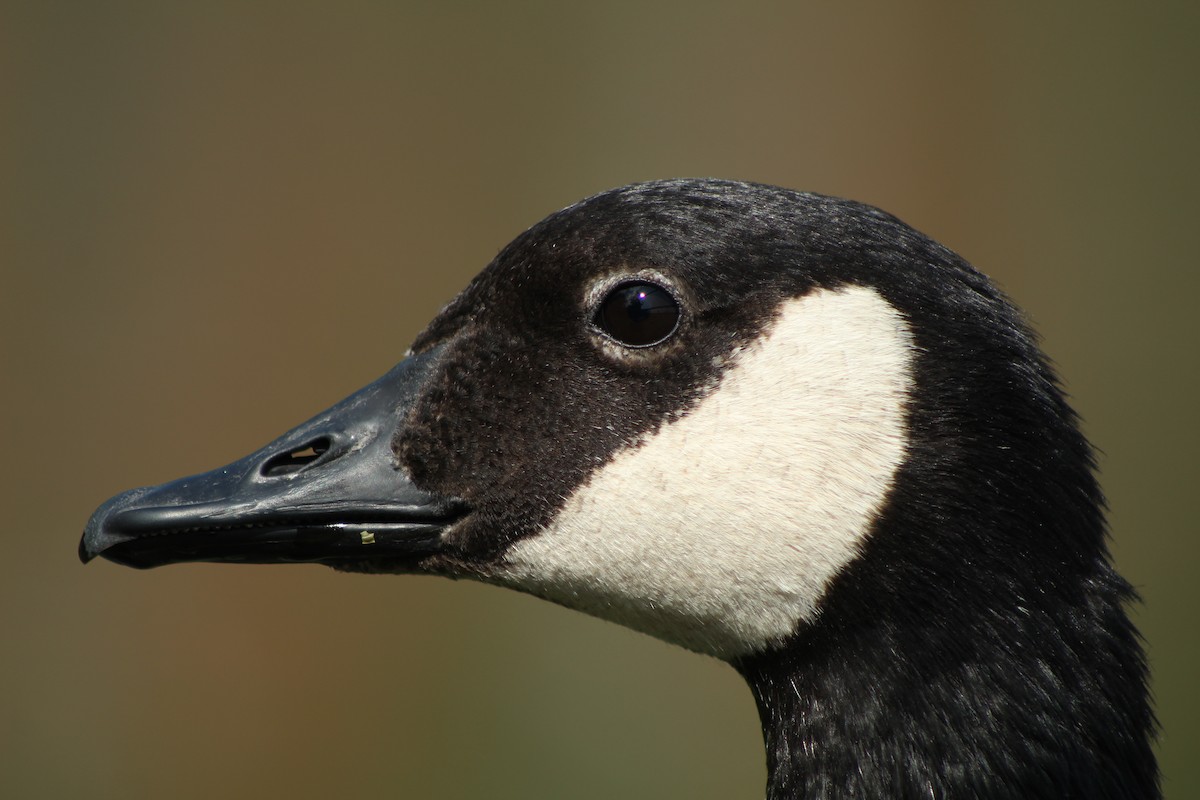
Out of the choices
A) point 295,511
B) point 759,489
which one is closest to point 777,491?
point 759,489

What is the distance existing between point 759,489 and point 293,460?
2.63 ft

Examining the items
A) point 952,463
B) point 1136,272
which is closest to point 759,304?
point 952,463

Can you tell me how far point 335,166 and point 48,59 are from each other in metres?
1.63

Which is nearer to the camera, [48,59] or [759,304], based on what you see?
[759,304]

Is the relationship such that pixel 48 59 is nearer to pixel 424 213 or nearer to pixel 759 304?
pixel 424 213

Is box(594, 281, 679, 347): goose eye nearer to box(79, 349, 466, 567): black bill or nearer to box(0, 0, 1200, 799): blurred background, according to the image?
box(79, 349, 466, 567): black bill

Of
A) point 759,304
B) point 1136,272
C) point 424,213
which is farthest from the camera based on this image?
point 1136,272

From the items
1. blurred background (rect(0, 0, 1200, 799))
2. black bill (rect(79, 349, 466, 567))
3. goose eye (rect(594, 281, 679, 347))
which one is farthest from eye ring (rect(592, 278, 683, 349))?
blurred background (rect(0, 0, 1200, 799))

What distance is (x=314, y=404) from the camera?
19.9 feet

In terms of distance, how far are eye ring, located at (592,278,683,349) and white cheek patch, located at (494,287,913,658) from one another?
0.13m

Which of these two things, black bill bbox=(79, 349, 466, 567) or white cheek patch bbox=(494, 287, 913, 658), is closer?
white cheek patch bbox=(494, 287, 913, 658)

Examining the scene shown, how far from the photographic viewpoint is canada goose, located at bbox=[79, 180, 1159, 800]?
5.65 ft

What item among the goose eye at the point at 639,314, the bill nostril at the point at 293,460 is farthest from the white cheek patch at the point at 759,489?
the bill nostril at the point at 293,460

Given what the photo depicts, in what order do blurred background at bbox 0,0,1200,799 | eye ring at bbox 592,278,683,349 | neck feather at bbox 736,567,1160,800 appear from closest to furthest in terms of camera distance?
neck feather at bbox 736,567,1160,800 → eye ring at bbox 592,278,683,349 → blurred background at bbox 0,0,1200,799
